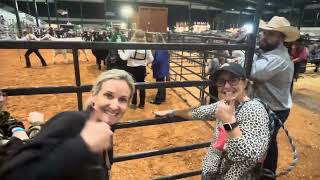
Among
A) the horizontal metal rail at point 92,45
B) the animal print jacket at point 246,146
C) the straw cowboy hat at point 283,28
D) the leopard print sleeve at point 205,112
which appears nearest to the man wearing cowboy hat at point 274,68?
the straw cowboy hat at point 283,28

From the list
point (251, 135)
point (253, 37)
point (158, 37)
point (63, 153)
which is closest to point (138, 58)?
point (158, 37)

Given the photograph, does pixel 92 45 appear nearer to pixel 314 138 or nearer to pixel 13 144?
pixel 13 144

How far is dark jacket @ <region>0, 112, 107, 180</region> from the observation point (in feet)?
1.63

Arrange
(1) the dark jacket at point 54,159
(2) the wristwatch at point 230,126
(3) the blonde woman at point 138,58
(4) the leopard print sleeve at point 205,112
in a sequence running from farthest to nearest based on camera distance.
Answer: (3) the blonde woman at point 138,58
(4) the leopard print sleeve at point 205,112
(2) the wristwatch at point 230,126
(1) the dark jacket at point 54,159

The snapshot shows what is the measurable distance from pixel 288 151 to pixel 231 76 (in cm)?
290

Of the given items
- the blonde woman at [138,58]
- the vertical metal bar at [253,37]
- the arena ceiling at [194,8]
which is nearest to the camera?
the vertical metal bar at [253,37]

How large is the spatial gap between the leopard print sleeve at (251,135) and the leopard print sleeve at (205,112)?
0.35m

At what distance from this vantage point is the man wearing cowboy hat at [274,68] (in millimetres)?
2365

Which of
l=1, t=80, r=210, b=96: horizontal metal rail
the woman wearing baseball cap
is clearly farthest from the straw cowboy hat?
the woman wearing baseball cap

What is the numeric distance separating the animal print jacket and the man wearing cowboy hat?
83 centimetres

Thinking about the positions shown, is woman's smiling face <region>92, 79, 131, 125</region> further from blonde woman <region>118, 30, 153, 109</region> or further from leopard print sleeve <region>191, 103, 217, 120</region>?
blonde woman <region>118, 30, 153, 109</region>

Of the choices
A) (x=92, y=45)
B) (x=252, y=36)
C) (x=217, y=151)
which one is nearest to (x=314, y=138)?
(x=252, y=36)

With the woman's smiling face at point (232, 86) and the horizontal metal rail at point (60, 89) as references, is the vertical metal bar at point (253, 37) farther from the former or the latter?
the woman's smiling face at point (232, 86)

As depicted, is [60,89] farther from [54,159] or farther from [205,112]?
[54,159]
